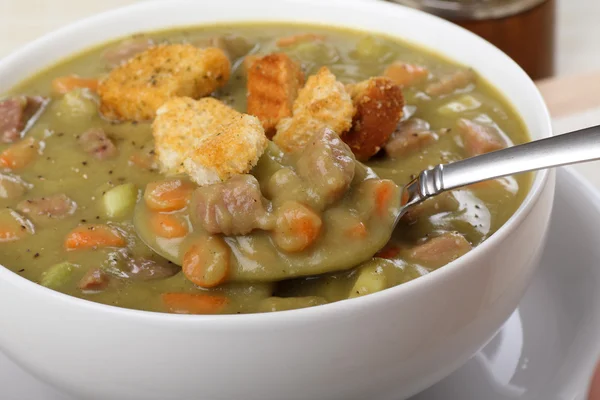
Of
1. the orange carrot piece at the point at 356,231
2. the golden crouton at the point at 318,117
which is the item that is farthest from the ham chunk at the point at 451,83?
the orange carrot piece at the point at 356,231

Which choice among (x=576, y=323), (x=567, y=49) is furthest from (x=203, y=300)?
(x=567, y=49)

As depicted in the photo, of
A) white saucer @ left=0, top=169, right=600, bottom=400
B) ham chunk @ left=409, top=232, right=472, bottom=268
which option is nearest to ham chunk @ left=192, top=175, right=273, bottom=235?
ham chunk @ left=409, top=232, right=472, bottom=268

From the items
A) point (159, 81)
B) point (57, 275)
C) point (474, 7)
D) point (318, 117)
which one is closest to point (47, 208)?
point (57, 275)

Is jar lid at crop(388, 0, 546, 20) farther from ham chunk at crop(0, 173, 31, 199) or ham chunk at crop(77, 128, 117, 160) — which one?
ham chunk at crop(0, 173, 31, 199)

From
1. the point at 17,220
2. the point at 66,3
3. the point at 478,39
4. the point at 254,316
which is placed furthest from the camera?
the point at 66,3

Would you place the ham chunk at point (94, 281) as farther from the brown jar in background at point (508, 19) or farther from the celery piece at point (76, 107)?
the brown jar in background at point (508, 19)

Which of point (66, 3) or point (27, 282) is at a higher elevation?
point (27, 282)

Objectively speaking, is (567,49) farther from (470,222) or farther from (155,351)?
(155,351)

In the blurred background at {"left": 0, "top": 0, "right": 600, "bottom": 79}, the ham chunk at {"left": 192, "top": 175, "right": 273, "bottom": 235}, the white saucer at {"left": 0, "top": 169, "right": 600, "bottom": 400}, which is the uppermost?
the ham chunk at {"left": 192, "top": 175, "right": 273, "bottom": 235}
